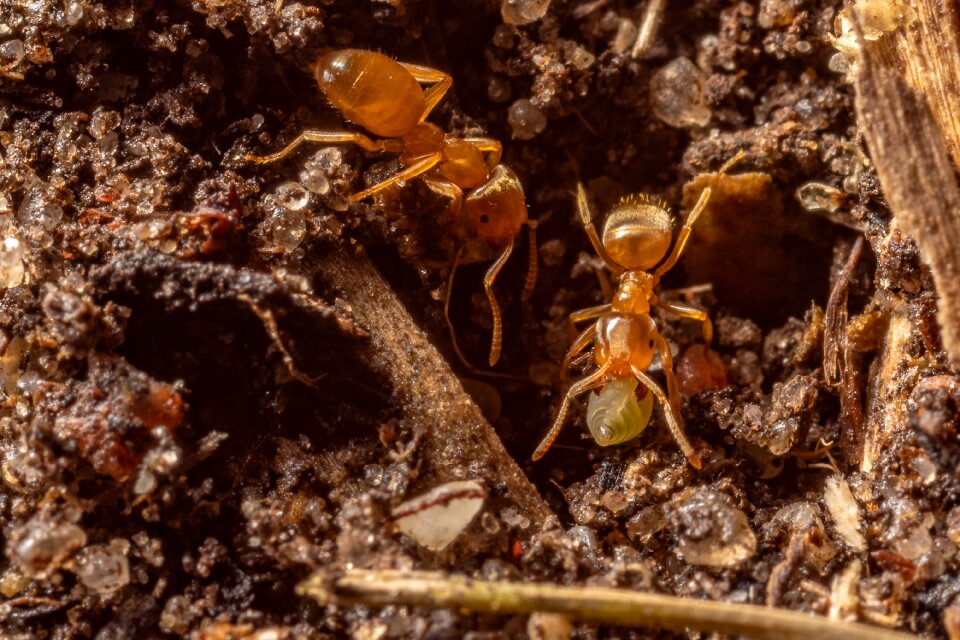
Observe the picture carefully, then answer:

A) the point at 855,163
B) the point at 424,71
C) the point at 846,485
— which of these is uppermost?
the point at 424,71

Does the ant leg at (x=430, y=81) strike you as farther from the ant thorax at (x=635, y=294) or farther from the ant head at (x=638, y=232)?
the ant thorax at (x=635, y=294)

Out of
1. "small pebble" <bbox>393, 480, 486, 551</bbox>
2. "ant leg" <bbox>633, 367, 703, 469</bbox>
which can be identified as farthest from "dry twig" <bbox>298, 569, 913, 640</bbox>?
"ant leg" <bbox>633, 367, 703, 469</bbox>

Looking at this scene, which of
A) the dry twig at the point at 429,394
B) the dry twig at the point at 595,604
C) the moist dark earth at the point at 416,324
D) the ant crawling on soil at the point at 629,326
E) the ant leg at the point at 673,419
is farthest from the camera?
the ant crawling on soil at the point at 629,326

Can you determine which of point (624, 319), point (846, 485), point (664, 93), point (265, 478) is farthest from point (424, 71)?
point (846, 485)

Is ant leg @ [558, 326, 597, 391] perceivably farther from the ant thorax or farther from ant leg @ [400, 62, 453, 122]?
ant leg @ [400, 62, 453, 122]

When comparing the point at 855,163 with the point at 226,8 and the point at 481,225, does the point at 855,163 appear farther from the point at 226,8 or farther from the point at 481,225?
the point at 226,8

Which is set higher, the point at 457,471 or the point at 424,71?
the point at 424,71

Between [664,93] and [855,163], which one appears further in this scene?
[664,93]

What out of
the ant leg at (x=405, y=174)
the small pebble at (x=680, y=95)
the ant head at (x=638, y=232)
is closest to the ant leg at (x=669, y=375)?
the ant head at (x=638, y=232)
